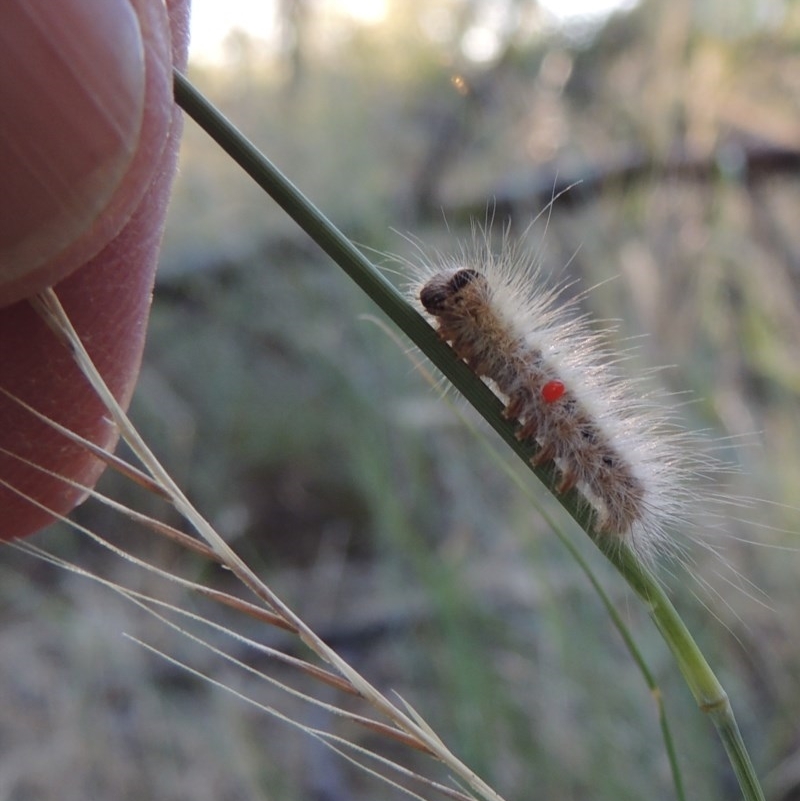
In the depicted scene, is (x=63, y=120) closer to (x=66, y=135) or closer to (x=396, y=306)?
(x=66, y=135)

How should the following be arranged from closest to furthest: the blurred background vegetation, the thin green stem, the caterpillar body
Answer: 1. the thin green stem
2. the caterpillar body
3. the blurred background vegetation

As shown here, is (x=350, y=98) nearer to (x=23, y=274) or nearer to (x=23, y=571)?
(x=23, y=571)

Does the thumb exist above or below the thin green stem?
above

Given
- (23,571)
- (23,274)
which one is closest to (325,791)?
(23,571)

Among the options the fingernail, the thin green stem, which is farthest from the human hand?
the thin green stem

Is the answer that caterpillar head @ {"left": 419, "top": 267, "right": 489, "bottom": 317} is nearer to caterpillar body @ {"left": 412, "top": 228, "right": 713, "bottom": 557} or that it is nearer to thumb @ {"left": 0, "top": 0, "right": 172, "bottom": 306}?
caterpillar body @ {"left": 412, "top": 228, "right": 713, "bottom": 557}

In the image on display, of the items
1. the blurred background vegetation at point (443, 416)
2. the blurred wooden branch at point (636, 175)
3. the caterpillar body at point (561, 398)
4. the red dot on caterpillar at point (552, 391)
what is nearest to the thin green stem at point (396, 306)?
the caterpillar body at point (561, 398)

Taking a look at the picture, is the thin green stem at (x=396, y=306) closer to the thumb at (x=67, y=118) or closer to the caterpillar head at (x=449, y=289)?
the thumb at (x=67, y=118)
